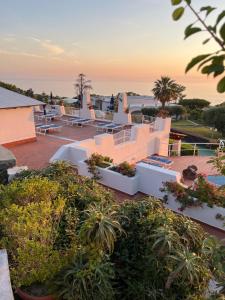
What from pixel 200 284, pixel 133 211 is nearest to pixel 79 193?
pixel 133 211

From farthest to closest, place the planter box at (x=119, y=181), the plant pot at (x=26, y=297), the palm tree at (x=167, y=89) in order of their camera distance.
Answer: the palm tree at (x=167, y=89)
the planter box at (x=119, y=181)
the plant pot at (x=26, y=297)

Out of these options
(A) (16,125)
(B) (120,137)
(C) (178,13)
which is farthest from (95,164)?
(C) (178,13)

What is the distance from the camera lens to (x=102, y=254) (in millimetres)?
4500

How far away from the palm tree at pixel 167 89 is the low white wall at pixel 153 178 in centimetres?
1893

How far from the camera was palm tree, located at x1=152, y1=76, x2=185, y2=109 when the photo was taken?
26.9 m

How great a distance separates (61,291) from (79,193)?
2208mm

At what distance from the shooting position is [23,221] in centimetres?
452

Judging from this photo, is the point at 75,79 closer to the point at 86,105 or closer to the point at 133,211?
the point at 86,105

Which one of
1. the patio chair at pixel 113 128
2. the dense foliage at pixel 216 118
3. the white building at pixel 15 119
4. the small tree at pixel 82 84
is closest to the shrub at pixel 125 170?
the white building at pixel 15 119

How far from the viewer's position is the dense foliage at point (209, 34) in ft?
3.56

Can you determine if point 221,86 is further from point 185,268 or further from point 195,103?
point 195,103

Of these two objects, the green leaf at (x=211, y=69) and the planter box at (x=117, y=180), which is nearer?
the green leaf at (x=211, y=69)

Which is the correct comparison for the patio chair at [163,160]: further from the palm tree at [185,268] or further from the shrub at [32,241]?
the shrub at [32,241]

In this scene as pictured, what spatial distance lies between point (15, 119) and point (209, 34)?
15098 mm
